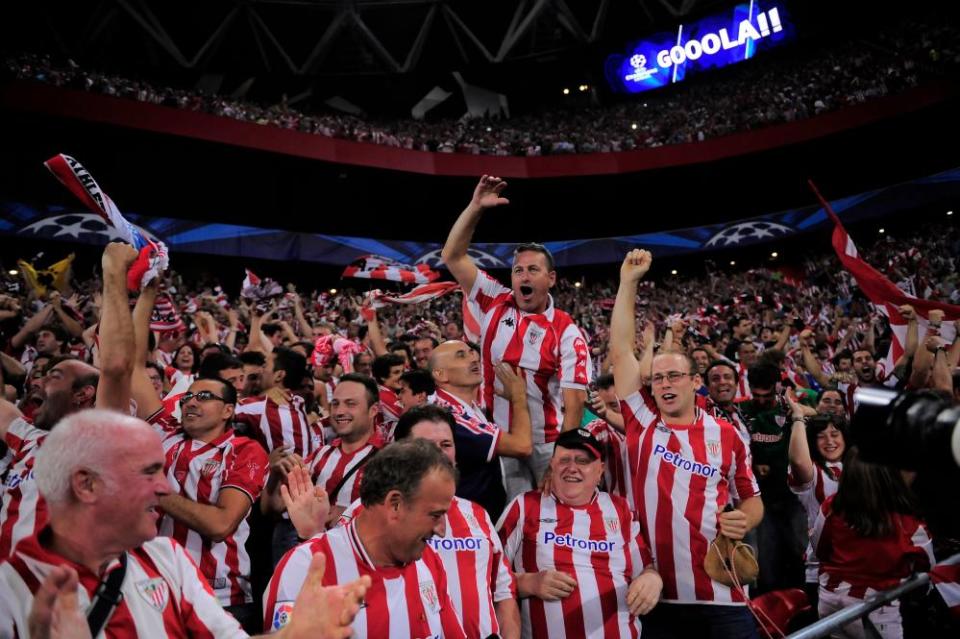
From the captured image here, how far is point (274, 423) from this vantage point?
4.54m

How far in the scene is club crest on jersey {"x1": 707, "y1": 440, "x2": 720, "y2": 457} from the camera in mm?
3436

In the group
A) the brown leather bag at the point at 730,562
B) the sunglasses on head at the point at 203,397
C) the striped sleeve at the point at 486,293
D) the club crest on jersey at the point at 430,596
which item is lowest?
the brown leather bag at the point at 730,562

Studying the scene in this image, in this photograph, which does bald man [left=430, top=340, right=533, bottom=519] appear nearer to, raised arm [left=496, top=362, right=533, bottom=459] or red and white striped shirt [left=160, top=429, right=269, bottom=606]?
raised arm [left=496, top=362, right=533, bottom=459]

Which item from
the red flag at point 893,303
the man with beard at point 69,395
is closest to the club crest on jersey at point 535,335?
the man with beard at point 69,395

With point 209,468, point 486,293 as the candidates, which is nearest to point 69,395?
point 209,468

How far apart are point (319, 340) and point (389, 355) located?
2088 mm

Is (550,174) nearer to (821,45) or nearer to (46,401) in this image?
(821,45)

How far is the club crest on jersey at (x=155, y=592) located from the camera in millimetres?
1884

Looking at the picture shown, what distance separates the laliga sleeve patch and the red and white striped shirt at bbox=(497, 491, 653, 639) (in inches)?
49.4

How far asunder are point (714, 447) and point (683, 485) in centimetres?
25

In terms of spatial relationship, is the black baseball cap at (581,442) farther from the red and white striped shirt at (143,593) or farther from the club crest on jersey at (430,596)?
the red and white striped shirt at (143,593)

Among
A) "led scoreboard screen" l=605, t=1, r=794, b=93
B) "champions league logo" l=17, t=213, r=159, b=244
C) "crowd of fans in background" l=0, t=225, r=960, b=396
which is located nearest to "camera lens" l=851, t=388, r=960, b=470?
"crowd of fans in background" l=0, t=225, r=960, b=396

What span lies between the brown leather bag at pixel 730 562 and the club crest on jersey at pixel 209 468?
2.23 m

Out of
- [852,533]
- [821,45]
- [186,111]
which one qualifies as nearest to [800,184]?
[821,45]
